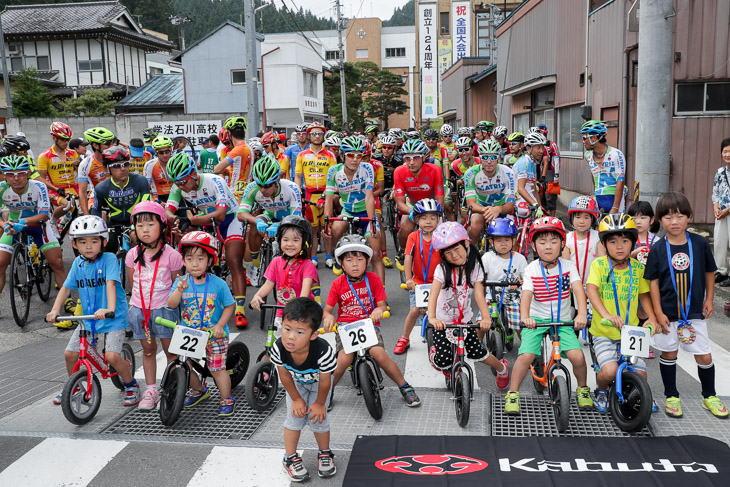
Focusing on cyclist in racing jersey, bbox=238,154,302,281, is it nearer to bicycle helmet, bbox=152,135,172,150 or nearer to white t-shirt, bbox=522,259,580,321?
bicycle helmet, bbox=152,135,172,150

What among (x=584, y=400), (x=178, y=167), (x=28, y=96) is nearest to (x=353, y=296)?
(x=584, y=400)

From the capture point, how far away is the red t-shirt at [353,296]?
563 centimetres

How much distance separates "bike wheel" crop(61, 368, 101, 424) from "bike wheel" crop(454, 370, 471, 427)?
3.09m

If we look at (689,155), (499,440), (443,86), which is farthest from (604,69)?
(443,86)

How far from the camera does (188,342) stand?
5.36 metres

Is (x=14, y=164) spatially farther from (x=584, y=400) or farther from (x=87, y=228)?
(x=584, y=400)

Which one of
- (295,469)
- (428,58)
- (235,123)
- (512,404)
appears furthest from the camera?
(428,58)

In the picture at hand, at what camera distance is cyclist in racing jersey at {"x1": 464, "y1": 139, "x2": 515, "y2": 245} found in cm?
883

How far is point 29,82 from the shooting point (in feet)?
102

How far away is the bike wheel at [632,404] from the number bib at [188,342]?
3357mm

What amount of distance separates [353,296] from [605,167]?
4.34m

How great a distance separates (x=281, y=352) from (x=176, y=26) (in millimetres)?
70143

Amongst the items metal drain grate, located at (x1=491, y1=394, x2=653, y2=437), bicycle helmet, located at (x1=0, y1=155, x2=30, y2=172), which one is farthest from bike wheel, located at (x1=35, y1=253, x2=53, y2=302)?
metal drain grate, located at (x1=491, y1=394, x2=653, y2=437)

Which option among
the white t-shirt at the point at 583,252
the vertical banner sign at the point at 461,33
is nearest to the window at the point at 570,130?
the white t-shirt at the point at 583,252
